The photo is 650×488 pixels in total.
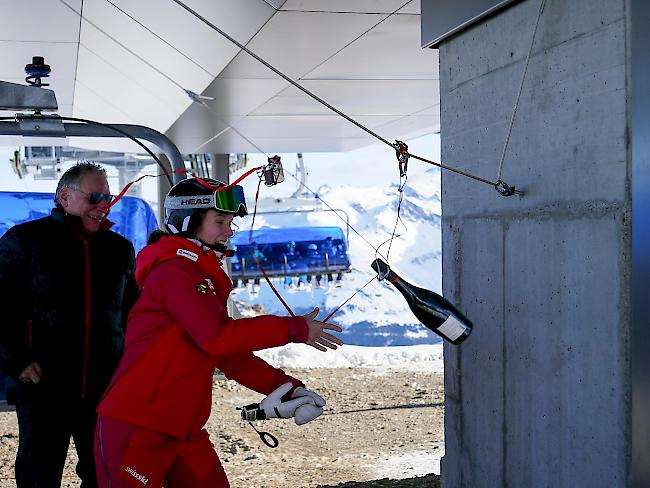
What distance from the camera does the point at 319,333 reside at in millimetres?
2596

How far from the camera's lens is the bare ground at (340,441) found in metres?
6.35

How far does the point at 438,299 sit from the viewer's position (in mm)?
2740

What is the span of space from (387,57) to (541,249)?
3.16m

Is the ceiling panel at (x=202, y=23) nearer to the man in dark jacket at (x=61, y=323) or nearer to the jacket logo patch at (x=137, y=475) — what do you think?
the man in dark jacket at (x=61, y=323)

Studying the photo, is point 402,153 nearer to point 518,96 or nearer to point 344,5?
point 518,96

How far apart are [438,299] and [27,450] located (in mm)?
1782

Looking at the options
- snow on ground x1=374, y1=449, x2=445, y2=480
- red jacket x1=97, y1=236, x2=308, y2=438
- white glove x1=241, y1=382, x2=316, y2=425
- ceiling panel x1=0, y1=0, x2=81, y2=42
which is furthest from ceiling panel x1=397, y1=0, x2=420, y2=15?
snow on ground x1=374, y1=449, x2=445, y2=480

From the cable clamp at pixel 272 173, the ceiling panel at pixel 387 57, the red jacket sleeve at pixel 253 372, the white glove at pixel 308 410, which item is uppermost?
the ceiling panel at pixel 387 57

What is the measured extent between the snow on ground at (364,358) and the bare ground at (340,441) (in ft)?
4.44

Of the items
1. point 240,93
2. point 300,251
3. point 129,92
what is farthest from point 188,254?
point 300,251

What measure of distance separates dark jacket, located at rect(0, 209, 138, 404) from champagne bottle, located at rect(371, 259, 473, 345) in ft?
4.42

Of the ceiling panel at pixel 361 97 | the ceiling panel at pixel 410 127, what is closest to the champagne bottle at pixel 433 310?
the ceiling panel at pixel 361 97

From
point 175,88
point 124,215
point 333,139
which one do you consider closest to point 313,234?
point 333,139

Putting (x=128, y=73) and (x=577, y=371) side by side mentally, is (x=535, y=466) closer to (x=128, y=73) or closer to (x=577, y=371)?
(x=577, y=371)
